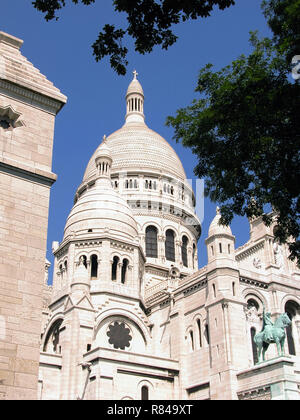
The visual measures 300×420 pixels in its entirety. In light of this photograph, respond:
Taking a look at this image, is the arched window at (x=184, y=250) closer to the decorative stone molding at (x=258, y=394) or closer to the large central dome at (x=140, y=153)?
the large central dome at (x=140, y=153)

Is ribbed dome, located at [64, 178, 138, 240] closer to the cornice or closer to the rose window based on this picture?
the rose window

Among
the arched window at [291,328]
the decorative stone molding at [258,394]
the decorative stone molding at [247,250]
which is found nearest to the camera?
the decorative stone molding at [258,394]

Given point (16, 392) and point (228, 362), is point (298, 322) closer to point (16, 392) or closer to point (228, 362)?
point (228, 362)

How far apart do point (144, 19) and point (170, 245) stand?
166 ft

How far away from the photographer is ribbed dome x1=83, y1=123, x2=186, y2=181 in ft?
227

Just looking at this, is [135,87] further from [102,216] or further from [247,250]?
[247,250]

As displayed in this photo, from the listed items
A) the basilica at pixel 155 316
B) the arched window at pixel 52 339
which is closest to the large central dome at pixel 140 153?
the basilica at pixel 155 316

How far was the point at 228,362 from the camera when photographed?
120ft

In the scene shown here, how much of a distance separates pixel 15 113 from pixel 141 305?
99.8 ft

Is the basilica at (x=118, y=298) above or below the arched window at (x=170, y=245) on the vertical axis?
below

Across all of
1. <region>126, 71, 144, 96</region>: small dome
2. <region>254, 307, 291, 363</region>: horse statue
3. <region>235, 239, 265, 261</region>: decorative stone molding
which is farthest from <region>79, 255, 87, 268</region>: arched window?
<region>126, 71, 144, 96</region>: small dome

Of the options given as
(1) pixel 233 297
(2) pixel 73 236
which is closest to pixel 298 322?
(1) pixel 233 297

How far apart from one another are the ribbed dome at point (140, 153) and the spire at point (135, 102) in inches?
198

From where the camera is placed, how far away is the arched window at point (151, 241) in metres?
61.3
